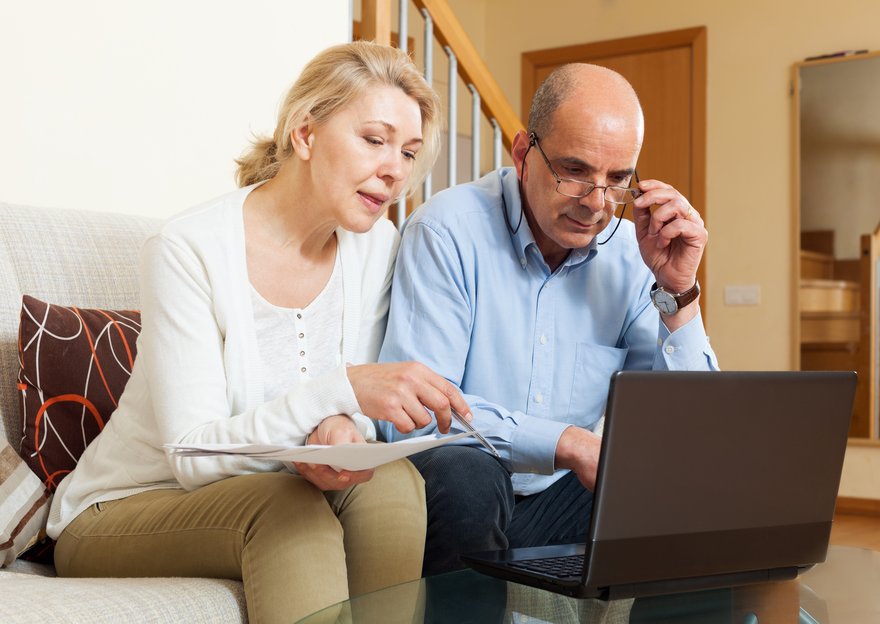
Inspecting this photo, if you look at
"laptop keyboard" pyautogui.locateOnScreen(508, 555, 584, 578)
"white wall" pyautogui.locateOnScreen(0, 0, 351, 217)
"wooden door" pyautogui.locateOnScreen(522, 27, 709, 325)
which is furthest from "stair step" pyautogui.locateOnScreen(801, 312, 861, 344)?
"laptop keyboard" pyautogui.locateOnScreen(508, 555, 584, 578)

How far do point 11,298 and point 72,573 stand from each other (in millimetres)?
462

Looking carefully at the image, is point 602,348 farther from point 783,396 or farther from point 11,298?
point 11,298

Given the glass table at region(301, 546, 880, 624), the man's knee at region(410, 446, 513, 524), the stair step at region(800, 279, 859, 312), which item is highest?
the stair step at region(800, 279, 859, 312)

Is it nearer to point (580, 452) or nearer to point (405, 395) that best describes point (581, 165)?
point (580, 452)

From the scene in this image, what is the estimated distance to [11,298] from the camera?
4.83ft

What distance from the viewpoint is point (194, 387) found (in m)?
1.18

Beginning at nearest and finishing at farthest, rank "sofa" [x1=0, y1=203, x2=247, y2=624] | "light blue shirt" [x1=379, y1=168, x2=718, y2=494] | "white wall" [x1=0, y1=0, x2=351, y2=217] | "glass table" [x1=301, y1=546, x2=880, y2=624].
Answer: "glass table" [x1=301, y1=546, x2=880, y2=624] < "sofa" [x1=0, y1=203, x2=247, y2=624] < "light blue shirt" [x1=379, y1=168, x2=718, y2=494] < "white wall" [x1=0, y1=0, x2=351, y2=217]

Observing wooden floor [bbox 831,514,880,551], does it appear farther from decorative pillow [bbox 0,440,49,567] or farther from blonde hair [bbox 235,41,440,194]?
decorative pillow [bbox 0,440,49,567]

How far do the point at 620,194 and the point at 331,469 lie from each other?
0.70 m

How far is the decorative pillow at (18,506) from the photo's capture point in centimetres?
129

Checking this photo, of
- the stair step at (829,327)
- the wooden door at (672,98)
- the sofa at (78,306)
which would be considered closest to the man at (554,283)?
the sofa at (78,306)

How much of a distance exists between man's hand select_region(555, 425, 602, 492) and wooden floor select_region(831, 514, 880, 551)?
252 cm

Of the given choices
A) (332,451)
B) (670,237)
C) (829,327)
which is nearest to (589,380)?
(670,237)

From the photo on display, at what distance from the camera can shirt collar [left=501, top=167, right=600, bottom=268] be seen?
61.6 inches
